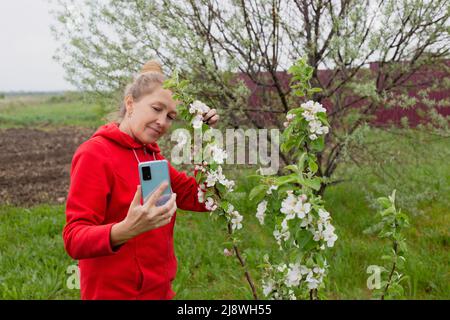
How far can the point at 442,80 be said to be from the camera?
405 cm

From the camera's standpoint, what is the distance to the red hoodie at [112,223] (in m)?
→ 1.50

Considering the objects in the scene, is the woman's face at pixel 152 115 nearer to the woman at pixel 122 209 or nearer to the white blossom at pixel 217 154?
the woman at pixel 122 209

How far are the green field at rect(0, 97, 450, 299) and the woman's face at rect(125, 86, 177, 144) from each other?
1.07 m

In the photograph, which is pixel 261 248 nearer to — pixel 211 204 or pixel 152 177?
pixel 211 204

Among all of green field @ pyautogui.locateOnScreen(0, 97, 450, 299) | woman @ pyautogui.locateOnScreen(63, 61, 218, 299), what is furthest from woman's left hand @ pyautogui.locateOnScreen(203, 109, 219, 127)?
green field @ pyautogui.locateOnScreen(0, 97, 450, 299)

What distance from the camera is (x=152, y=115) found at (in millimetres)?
1783

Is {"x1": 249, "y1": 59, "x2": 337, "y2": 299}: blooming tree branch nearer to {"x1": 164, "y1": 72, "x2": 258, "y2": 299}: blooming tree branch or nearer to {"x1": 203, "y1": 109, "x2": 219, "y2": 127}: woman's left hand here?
{"x1": 164, "y1": 72, "x2": 258, "y2": 299}: blooming tree branch

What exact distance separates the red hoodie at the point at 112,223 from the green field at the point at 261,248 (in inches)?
40.3

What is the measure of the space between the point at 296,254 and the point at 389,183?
2.98 m

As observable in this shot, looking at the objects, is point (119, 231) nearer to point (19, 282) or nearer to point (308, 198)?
point (308, 198)

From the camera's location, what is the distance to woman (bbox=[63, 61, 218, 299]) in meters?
1.40

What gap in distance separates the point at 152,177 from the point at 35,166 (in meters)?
8.67
